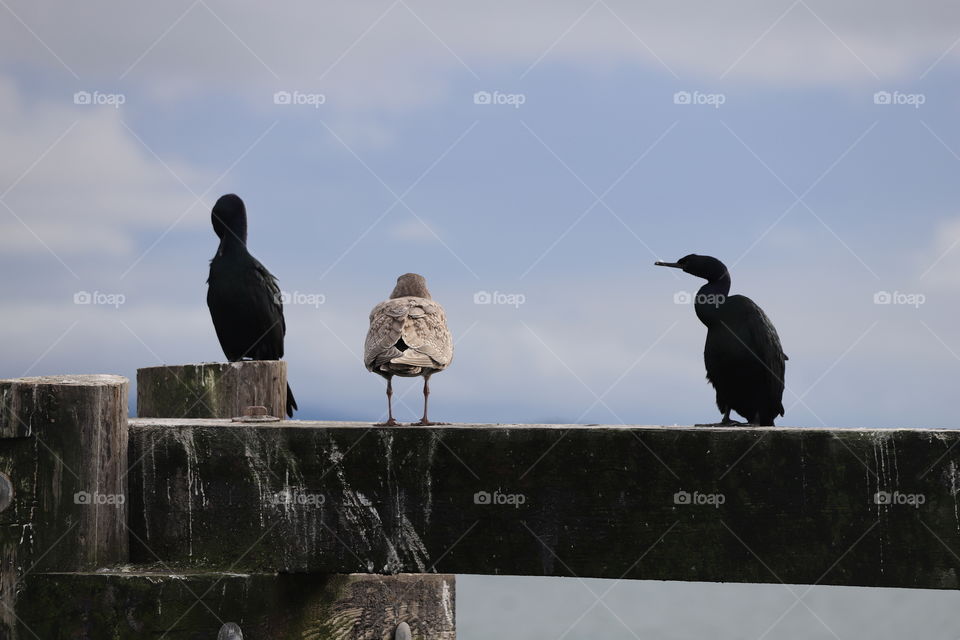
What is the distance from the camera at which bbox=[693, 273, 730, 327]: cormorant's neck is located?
6.52m

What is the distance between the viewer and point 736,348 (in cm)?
645

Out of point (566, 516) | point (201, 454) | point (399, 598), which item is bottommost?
point (399, 598)

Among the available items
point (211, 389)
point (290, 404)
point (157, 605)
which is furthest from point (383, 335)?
point (290, 404)

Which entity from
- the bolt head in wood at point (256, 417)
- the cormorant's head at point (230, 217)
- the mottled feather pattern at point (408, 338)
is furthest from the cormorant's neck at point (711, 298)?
the cormorant's head at point (230, 217)

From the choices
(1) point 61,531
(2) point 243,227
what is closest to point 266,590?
(1) point 61,531

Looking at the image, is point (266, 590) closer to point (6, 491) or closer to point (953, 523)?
point (6, 491)

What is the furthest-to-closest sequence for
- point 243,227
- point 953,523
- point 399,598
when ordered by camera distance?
point 243,227 < point 399,598 < point 953,523

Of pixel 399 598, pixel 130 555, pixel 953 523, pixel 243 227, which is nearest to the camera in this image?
pixel 953 523

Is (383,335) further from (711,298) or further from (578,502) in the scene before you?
(711,298)

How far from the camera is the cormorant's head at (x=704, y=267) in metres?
6.58

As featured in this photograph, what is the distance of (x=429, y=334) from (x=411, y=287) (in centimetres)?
79

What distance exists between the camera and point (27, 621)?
15.8 ft

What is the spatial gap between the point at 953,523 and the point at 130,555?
3.97m

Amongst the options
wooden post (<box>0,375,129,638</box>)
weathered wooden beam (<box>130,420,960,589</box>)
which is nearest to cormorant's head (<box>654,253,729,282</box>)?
weathered wooden beam (<box>130,420,960,589</box>)
